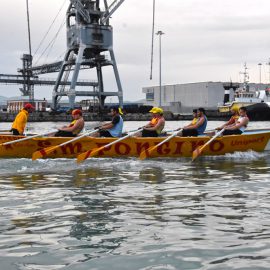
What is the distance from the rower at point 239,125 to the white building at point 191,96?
82.0 m

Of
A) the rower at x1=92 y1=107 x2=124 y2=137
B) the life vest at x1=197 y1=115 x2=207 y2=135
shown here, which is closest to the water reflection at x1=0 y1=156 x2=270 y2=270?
the rower at x1=92 y1=107 x2=124 y2=137

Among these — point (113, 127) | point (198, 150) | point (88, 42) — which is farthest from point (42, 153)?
point (88, 42)

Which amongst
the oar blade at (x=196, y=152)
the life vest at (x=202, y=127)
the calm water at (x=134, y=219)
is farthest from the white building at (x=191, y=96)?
the calm water at (x=134, y=219)

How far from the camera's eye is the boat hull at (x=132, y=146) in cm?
1647

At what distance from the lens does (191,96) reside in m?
114

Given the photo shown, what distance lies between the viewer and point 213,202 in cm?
942

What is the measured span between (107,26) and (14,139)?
6292 cm

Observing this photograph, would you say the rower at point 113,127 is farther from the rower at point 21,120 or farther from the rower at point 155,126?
the rower at point 21,120

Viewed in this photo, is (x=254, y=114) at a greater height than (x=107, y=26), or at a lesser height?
lesser

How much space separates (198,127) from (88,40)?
193 ft

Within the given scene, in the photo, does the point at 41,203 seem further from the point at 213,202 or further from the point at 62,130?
the point at 62,130

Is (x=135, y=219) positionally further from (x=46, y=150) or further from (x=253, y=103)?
(x=253, y=103)

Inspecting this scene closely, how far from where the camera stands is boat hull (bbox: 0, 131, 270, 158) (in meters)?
16.5

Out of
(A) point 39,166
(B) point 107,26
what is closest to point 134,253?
(A) point 39,166
